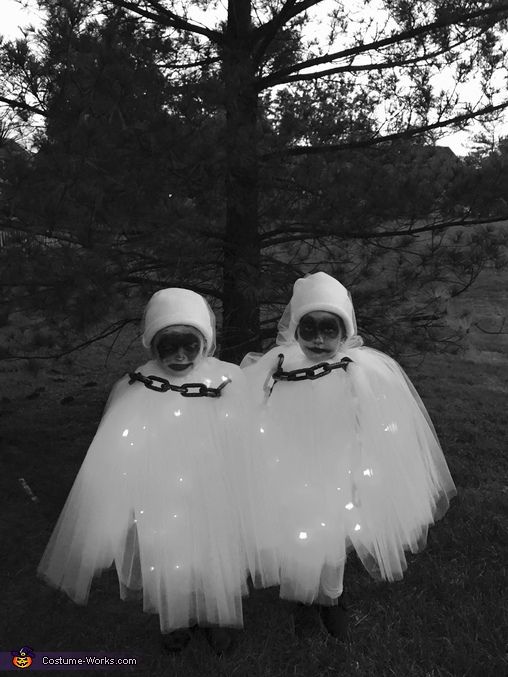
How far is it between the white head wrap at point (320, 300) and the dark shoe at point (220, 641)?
5.10 ft

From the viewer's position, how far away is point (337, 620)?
9.62ft

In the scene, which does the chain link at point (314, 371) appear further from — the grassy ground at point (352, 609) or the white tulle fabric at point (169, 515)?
the grassy ground at point (352, 609)

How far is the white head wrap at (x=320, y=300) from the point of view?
285 centimetres

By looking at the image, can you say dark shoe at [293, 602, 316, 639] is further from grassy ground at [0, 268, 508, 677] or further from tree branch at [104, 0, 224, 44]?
tree branch at [104, 0, 224, 44]

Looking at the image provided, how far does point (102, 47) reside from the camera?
129 inches

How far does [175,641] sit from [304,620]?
67 centimetres

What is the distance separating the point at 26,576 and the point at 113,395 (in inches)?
65.6

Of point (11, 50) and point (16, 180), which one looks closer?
point (16, 180)

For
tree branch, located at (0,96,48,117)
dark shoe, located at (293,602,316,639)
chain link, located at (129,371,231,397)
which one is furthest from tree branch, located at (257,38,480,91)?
dark shoe, located at (293,602,316,639)

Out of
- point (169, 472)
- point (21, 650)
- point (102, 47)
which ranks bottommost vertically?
point (21, 650)

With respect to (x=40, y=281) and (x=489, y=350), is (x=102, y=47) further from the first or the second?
(x=489, y=350)

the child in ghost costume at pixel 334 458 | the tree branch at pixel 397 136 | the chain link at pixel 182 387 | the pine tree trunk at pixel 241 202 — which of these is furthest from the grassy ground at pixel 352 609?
the tree branch at pixel 397 136

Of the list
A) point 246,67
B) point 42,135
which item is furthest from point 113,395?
point 246,67

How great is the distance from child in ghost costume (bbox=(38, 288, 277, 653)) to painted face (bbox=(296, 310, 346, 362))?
441 millimetres
